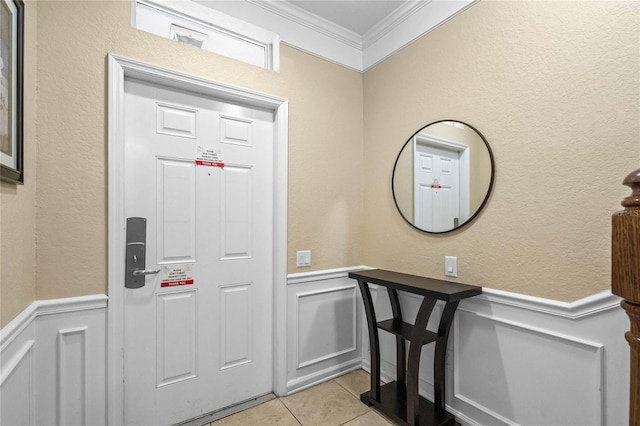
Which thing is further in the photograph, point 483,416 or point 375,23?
point 375,23

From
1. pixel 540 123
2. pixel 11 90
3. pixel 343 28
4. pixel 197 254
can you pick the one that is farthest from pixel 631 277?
pixel 343 28

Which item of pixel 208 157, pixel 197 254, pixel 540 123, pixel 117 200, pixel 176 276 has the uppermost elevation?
pixel 540 123

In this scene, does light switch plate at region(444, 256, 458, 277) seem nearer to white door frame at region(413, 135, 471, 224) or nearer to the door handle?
white door frame at region(413, 135, 471, 224)

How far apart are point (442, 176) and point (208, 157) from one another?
4.93ft

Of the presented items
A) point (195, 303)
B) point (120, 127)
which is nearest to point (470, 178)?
point (195, 303)

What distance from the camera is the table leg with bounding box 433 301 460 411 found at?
1.76 metres

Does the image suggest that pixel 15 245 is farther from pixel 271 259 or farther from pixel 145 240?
pixel 271 259

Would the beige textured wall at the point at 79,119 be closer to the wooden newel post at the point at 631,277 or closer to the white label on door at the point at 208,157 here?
the white label on door at the point at 208,157

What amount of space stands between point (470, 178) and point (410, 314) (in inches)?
39.3

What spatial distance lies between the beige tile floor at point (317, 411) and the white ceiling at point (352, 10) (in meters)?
2.72

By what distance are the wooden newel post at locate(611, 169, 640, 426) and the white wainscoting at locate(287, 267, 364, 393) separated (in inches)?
73.9

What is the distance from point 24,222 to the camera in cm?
132

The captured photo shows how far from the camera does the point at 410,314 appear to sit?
216 cm

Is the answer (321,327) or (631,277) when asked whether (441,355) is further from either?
(631,277)
